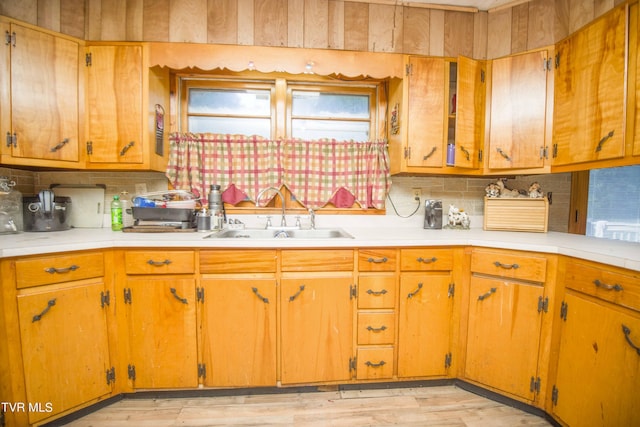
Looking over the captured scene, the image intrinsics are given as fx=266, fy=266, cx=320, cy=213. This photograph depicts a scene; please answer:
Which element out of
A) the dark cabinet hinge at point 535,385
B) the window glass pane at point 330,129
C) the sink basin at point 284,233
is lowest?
the dark cabinet hinge at point 535,385

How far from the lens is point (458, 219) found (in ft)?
7.06

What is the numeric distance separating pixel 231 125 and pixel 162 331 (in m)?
1.58

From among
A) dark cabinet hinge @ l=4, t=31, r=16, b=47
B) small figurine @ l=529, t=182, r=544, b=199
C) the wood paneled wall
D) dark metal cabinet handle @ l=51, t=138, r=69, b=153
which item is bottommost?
small figurine @ l=529, t=182, r=544, b=199

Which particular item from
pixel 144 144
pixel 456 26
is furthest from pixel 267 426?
pixel 456 26

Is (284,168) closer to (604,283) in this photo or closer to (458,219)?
(458,219)

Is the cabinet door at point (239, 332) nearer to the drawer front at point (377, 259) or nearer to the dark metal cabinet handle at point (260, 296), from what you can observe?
the dark metal cabinet handle at point (260, 296)

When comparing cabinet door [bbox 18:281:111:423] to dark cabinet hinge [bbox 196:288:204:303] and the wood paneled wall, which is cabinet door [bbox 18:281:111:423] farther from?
the wood paneled wall

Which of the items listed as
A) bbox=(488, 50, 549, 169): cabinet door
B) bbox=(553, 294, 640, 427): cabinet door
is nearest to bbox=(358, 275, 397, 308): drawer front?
bbox=(553, 294, 640, 427): cabinet door

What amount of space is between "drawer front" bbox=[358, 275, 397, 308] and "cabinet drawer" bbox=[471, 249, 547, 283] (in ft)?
1.72

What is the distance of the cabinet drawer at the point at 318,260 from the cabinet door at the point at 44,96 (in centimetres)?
160

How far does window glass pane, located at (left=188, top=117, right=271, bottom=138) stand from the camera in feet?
7.20

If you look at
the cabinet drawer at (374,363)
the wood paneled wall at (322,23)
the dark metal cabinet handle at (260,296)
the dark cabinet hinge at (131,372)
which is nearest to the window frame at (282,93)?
the wood paneled wall at (322,23)

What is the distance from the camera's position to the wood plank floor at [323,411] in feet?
4.73

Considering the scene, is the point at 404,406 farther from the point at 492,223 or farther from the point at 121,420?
the point at 121,420
